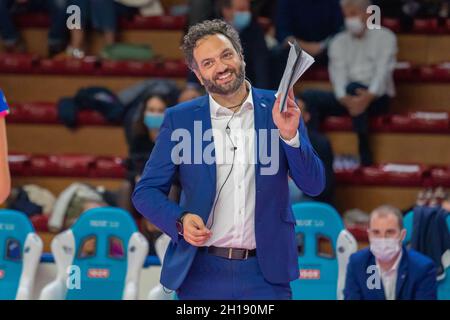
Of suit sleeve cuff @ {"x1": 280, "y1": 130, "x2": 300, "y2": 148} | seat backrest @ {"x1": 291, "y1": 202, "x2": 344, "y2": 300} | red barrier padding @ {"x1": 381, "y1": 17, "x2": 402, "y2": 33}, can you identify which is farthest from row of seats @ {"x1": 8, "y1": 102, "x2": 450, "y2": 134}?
suit sleeve cuff @ {"x1": 280, "y1": 130, "x2": 300, "y2": 148}

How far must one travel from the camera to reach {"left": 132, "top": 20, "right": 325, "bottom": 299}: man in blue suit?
11.7 feet

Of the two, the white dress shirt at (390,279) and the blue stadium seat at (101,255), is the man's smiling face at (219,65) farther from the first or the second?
the blue stadium seat at (101,255)

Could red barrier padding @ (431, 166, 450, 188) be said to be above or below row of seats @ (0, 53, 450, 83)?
below

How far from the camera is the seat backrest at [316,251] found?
586 cm

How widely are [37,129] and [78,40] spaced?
0.77 metres

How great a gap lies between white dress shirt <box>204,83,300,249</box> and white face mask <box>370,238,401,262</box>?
6.70 feet

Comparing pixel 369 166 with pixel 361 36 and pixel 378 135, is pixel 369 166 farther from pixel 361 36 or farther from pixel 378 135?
pixel 361 36

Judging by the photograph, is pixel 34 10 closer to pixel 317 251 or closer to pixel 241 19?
pixel 241 19

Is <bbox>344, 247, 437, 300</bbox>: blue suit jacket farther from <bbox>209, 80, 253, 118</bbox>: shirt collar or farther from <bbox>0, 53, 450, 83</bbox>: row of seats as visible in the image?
<bbox>0, 53, 450, 83</bbox>: row of seats

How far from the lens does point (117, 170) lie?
7.41 m

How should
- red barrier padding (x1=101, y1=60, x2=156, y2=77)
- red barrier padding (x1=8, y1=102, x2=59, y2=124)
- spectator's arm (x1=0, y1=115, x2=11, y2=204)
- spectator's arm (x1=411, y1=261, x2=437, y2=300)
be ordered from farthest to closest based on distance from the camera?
red barrier padding (x1=101, y1=60, x2=156, y2=77) < red barrier padding (x1=8, y1=102, x2=59, y2=124) < spectator's arm (x1=411, y1=261, x2=437, y2=300) < spectator's arm (x1=0, y1=115, x2=11, y2=204)

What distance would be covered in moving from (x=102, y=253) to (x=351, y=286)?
51.6 inches

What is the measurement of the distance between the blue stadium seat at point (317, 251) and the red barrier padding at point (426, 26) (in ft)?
8.18

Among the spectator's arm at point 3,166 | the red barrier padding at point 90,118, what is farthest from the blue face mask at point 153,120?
the spectator's arm at point 3,166
